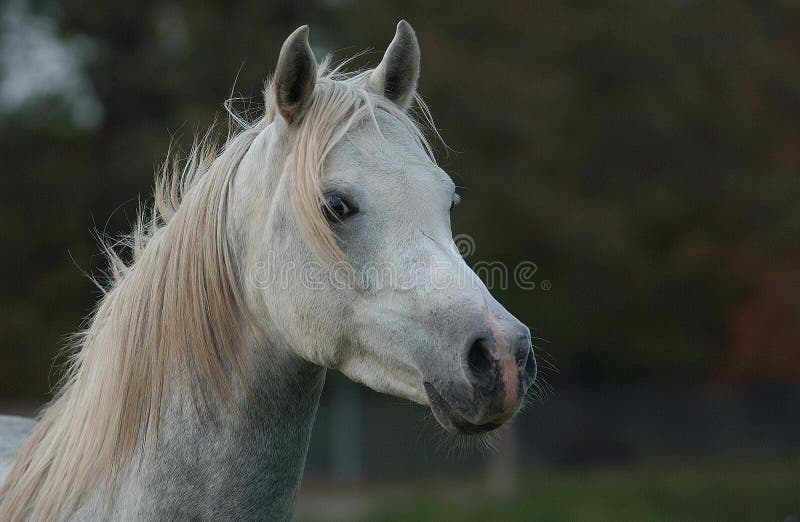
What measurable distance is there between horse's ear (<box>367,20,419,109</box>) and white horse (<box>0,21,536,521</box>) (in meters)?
0.12

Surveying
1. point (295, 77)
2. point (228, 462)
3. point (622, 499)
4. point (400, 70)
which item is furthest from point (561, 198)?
point (228, 462)

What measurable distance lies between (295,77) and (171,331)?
33.1 inches

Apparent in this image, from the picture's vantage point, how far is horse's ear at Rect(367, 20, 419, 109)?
2.83 m

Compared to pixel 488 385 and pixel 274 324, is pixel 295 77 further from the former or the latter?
pixel 488 385

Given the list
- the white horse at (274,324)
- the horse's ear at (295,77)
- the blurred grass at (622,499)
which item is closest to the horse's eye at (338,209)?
the white horse at (274,324)

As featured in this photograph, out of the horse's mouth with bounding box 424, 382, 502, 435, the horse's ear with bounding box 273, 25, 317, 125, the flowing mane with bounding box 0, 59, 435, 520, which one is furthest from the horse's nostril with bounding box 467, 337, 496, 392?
the horse's ear with bounding box 273, 25, 317, 125

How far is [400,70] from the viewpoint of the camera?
288cm

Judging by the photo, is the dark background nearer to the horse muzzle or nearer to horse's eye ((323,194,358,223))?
horse's eye ((323,194,358,223))

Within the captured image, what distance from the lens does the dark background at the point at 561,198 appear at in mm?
14031

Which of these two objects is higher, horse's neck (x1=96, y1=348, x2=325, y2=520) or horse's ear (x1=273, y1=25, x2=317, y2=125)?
horse's ear (x1=273, y1=25, x2=317, y2=125)

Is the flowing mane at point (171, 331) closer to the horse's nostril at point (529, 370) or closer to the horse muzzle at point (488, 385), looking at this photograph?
the horse muzzle at point (488, 385)

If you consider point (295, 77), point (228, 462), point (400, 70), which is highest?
point (295, 77)

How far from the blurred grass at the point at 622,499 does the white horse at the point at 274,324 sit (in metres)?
8.42

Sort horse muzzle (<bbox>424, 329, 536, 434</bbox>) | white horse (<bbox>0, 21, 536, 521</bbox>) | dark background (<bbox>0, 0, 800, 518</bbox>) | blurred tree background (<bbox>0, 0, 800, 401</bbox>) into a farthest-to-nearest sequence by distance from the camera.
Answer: blurred tree background (<bbox>0, 0, 800, 401</bbox>)
dark background (<bbox>0, 0, 800, 518</bbox>)
white horse (<bbox>0, 21, 536, 521</bbox>)
horse muzzle (<bbox>424, 329, 536, 434</bbox>)
